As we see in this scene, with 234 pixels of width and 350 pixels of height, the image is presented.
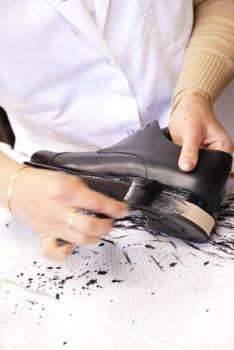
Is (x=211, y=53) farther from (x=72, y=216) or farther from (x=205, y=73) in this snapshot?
(x=72, y=216)

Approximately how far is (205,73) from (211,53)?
4 cm

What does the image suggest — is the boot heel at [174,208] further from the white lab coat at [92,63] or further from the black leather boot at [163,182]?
the white lab coat at [92,63]

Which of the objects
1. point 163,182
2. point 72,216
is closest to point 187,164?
point 163,182

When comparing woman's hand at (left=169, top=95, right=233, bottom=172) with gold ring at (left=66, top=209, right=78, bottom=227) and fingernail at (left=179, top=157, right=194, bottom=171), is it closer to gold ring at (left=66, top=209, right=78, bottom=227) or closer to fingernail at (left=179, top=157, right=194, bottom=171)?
fingernail at (left=179, top=157, right=194, bottom=171)

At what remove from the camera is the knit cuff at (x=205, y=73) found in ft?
2.11

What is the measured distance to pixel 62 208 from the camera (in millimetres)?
436

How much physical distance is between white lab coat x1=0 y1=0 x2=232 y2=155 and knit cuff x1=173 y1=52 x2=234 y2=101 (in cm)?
4

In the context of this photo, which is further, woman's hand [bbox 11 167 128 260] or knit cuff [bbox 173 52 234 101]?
knit cuff [bbox 173 52 234 101]

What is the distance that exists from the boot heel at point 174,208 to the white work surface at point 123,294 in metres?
0.02

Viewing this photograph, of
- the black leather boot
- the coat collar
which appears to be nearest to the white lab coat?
the coat collar

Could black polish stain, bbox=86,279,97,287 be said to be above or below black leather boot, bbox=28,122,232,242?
below

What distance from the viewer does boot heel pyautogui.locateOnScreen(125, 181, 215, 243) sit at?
50 cm

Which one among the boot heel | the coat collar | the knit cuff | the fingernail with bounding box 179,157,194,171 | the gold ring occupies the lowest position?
the boot heel

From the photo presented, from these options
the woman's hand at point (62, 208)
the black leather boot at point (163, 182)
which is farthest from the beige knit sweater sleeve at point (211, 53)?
the woman's hand at point (62, 208)
